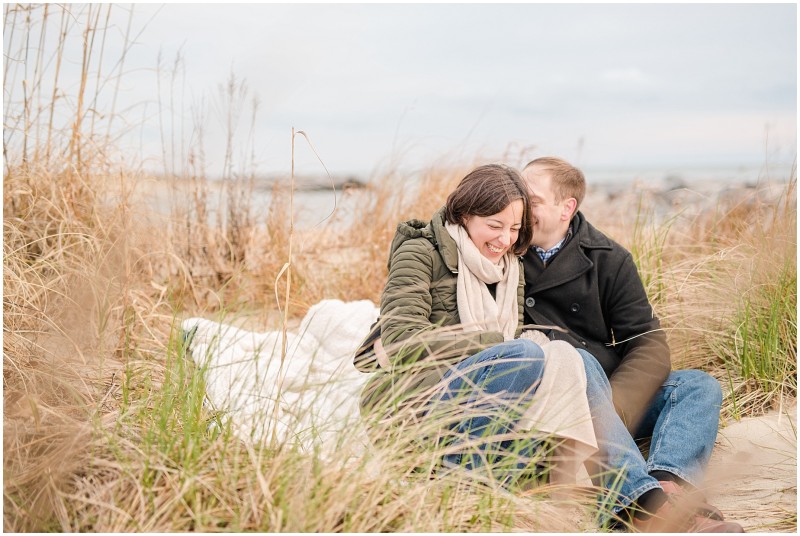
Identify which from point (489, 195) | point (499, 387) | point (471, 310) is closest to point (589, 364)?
point (499, 387)

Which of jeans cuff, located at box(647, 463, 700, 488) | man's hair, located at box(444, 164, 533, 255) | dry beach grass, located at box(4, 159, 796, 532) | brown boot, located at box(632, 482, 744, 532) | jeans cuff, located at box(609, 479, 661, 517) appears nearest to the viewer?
dry beach grass, located at box(4, 159, 796, 532)

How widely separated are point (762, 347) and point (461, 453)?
169 cm

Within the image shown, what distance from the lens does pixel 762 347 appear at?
11.8 feet

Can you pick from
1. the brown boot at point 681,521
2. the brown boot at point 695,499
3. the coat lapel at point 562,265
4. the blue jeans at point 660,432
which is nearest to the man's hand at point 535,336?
the coat lapel at point 562,265

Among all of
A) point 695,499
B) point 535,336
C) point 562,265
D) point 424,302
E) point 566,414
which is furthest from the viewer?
point 562,265

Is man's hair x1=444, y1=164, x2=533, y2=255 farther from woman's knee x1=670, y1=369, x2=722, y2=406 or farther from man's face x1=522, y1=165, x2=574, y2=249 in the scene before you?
woman's knee x1=670, y1=369, x2=722, y2=406

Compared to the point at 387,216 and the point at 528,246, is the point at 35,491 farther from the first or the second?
the point at 387,216

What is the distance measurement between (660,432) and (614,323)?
49 cm

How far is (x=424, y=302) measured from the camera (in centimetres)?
294

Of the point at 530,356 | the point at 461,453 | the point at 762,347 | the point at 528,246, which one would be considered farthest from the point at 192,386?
the point at 762,347

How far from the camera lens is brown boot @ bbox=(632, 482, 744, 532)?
2.45 m

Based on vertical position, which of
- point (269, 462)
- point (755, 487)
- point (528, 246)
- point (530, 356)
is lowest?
point (755, 487)

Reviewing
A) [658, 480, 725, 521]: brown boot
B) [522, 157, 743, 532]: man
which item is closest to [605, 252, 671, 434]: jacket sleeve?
[522, 157, 743, 532]: man

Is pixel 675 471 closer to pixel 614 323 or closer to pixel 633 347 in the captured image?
pixel 633 347
